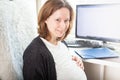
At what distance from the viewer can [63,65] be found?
1.17m

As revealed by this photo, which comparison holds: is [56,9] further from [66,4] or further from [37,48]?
[37,48]

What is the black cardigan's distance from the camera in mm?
964

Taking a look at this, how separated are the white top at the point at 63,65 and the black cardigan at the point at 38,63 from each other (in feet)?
0.27

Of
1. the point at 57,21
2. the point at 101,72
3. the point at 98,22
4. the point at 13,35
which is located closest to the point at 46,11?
the point at 57,21

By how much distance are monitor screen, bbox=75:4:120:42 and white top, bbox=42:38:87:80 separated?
20.4 inches

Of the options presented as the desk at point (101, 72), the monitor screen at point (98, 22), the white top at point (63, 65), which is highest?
the monitor screen at point (98, 22)

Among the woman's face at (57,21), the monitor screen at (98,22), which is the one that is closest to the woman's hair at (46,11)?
the woman's face at (57,21)

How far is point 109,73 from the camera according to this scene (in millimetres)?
1807

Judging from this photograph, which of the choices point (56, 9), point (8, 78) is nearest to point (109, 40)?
point (56, 9)

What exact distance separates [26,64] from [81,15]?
3.01ft

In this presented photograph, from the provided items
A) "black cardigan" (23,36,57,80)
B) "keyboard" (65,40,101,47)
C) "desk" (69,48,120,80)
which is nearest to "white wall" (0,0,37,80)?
"black cardigan" (23,36,57,80)

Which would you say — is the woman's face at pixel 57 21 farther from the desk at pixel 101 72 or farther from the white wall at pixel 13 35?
the desk at pixel 101 72

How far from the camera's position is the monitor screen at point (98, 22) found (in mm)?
1545

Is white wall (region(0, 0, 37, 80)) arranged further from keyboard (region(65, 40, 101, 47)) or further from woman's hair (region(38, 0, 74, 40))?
keyboard (region(65, 40, 101, 47))
